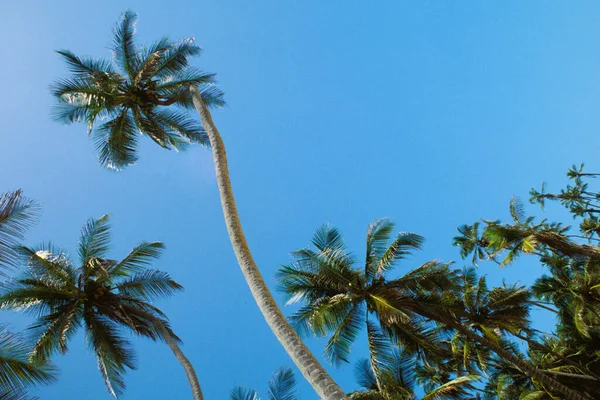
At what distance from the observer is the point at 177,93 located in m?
16.0

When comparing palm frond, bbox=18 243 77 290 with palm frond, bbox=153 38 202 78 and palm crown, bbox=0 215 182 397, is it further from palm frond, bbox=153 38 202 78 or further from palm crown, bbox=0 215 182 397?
palm frond, bbox=153 38 202 78

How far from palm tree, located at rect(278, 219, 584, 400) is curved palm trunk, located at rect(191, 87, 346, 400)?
507cm

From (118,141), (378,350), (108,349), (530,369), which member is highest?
(118,141)

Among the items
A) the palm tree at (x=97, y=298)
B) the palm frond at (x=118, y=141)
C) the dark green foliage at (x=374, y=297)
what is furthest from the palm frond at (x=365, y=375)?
the palm frond at (x=118, y=141)

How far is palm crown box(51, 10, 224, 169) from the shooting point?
14.5 meters

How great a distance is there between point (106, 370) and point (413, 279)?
10.8 meters

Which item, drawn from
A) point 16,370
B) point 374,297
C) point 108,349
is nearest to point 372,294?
point 374,297

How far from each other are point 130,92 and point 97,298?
716 cm

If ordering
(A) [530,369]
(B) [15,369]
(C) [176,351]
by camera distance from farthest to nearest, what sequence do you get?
(A) [530,369], (C) [176,351], (B) [15,369]

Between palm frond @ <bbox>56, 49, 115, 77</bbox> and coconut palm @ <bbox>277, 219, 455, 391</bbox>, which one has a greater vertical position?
palm frond @ <bbox>56, 49, 115, 77</bbox>

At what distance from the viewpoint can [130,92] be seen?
48.5ft

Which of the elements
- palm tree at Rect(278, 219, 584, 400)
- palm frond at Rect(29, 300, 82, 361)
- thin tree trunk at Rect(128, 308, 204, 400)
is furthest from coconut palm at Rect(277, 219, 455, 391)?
palm frond at Rect(29, 300, 82, 361)

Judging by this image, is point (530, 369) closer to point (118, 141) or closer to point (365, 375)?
point (365, 375)

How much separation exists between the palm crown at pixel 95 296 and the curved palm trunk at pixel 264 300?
511 centimetres
